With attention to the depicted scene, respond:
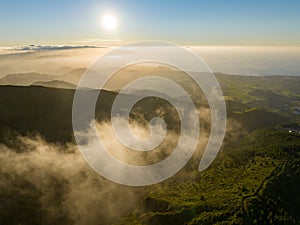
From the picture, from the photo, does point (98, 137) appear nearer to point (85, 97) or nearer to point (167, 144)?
point (167, 144)

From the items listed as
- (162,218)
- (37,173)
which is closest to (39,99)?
(37,173)

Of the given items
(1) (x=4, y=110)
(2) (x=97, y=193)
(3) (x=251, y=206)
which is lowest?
(2) (x=97, y=193)

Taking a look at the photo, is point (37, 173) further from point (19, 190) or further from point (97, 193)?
point (97, 193)

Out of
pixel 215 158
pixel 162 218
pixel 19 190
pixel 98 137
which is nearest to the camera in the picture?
pixel 162 218

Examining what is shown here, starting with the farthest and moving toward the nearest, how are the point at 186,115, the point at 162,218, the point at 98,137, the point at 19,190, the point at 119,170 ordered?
1. the point at 186,115
2. the point at 98,137
3. the point at 119,170
4. the point at 19,190
5. the point at 162,218

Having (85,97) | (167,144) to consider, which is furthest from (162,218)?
(85,97)

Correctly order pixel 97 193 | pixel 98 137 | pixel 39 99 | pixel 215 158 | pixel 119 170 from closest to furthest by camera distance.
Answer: pixel 97 193, pixel 119 170, pixel 215 158, pixel 98 137, pixel 39 99

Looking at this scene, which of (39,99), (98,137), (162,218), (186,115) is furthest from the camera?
(186,115)

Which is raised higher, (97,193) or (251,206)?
(251,206)

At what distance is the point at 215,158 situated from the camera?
118 metres

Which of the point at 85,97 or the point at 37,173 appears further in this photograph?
the point at 85,97

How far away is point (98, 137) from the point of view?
12706 centimetres

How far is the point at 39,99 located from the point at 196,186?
267 ft

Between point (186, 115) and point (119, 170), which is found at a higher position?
point (186, 115)
